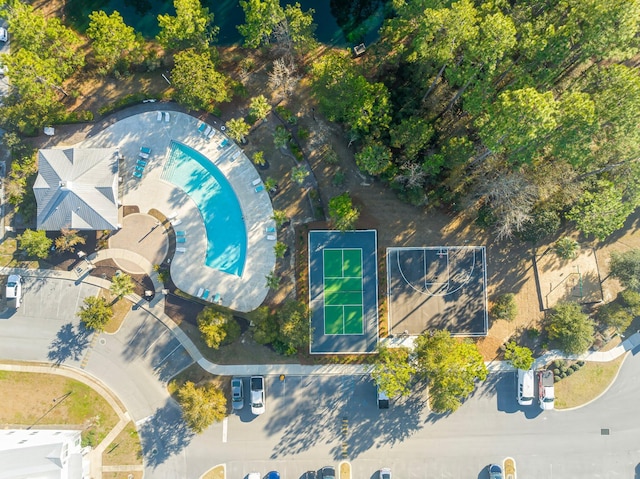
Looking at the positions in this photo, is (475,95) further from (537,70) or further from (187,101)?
(187,101)

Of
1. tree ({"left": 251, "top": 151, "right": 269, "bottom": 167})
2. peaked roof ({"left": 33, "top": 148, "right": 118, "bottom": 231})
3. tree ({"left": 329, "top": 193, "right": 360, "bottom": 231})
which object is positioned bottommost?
tree ({"left": 329, "top": 193, "right": 360, "bottom": 231})

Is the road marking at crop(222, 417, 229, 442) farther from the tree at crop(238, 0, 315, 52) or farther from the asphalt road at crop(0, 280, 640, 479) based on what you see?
the tree at crop(238, 0, 315, 52)

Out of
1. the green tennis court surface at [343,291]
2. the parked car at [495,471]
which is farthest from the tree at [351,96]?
the parked car at [495,471]

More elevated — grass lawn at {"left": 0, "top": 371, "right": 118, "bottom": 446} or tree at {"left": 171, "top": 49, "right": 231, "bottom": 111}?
tree at {"left": 171, "top": 49, "right": 231, "bottom": 111}

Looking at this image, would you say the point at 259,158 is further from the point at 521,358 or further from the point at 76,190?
the point at 521,358

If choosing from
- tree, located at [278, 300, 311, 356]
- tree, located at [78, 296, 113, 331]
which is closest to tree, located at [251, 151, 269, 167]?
tree, located at [278, 300, 311, 356]

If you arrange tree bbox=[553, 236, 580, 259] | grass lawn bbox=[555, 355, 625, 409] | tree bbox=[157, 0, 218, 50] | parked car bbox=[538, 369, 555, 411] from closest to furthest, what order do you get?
tree bbox=[157, 0, 218, 50], tree bbox=[553, 236, 580, 259], parked car bbox=[538, 369, 555, 411], grass lawn bbox=[555, 355, 625, 409]

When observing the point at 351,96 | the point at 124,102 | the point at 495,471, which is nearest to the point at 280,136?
the point at 351,96

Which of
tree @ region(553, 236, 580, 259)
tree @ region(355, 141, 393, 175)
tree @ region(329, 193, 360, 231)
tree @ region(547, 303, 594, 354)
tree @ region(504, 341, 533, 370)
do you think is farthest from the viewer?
tree @ region(553, 236, 580, 259)
